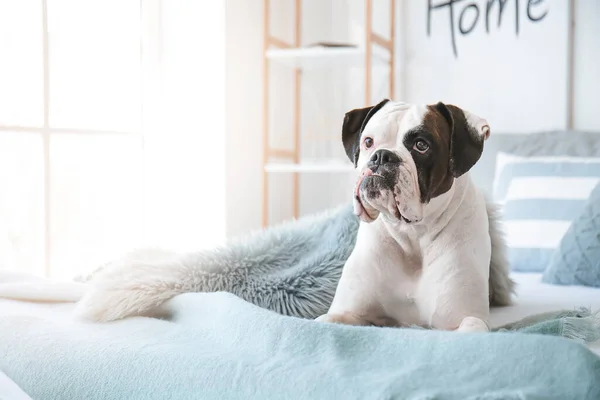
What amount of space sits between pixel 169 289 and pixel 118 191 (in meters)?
1.21

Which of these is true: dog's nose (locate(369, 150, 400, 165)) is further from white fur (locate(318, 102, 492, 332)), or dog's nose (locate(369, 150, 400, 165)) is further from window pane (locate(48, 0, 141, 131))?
window pane (locate(48, 0, 141, 131))

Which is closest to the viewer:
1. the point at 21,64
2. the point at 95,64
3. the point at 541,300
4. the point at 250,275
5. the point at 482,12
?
the point at 250,275

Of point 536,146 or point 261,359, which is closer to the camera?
point 261,359

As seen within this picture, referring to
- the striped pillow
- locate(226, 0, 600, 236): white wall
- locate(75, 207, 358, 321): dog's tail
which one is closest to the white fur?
locate(75, 207, 358, 321): dog's tail

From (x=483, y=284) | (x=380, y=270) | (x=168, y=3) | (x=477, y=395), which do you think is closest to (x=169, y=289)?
(x=380, y=270)

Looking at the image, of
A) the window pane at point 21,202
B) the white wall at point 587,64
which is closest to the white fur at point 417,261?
the window pane at point 21,202

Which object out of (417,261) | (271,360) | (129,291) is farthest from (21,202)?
(271,360)

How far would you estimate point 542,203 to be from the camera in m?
2.12

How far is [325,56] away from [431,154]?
1.56 m

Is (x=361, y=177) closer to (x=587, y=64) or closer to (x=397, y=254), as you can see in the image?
(x=397, y=254)

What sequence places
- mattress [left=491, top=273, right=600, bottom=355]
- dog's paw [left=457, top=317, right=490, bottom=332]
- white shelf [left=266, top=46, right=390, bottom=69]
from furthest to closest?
1. white shelf [left=266, top=46, right=390, bottom=69]
2. mattress [left=491, top=273, right=600, bottom=355]
3. dog's paw [left=457, top=317, right=490, bottom=332]

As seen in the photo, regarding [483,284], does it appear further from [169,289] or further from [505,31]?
[505,31]

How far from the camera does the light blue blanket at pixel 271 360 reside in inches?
30.2

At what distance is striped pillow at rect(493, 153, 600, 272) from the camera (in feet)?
6.78
